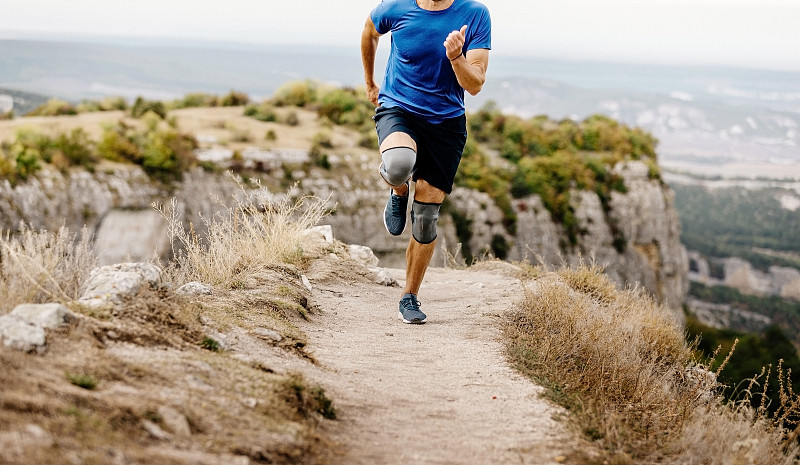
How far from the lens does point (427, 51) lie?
5.12 metres

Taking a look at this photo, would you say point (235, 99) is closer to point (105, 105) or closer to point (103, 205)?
point (105, 105)

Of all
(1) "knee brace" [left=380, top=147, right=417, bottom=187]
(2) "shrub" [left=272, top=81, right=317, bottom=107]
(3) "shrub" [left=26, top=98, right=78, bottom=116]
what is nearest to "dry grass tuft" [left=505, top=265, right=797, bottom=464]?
(1) "knee brace" [left=380, top=147, right=417, bottom=187]

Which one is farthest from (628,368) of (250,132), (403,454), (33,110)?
(33,110)

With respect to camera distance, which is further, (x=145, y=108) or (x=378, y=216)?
(x=145, y=108)

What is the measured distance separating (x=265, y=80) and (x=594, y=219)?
17302 cm

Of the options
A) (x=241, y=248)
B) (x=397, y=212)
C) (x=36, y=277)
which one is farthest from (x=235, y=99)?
(x=36, y=277)

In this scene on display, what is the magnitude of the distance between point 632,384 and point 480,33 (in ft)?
8.57

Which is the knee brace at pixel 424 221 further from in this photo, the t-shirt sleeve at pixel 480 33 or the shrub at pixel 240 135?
the shrub at pixel 240 135

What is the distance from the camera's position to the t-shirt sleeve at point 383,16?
17.6 feet

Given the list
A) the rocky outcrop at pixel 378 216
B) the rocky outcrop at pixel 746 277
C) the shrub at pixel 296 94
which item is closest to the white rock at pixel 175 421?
the rocky outcrop at pixel 378 216

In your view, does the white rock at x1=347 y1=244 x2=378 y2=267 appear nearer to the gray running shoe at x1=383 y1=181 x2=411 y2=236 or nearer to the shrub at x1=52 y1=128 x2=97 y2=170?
the gray running shoe at x1=383 y1=181 x2=411 y2=236

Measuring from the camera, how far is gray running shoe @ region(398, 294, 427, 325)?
5.72 meters

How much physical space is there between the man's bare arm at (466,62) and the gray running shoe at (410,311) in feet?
6.06

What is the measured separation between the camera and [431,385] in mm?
4004
